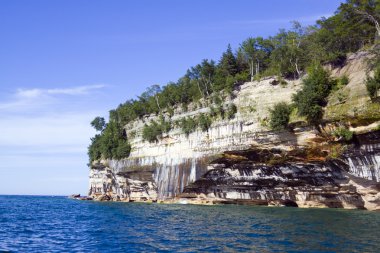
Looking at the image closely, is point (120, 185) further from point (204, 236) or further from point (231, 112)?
point (204, 236)

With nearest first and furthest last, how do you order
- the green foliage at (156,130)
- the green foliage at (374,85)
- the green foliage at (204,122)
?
the green foliage at (374,85) → the green foliage at (204,122) → the green foliage at (156,130)

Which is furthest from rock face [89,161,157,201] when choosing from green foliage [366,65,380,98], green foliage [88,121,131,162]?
green foliage [366,65,380,98]

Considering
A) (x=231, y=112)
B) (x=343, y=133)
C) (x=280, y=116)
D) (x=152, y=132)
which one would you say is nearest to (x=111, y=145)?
(x=152, y=132)

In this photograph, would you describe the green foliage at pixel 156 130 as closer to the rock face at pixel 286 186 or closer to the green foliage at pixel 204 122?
the green foliage at pixel 204 122

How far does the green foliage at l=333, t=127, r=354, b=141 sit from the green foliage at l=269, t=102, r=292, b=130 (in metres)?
5.92

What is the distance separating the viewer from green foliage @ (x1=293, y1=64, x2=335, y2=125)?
41.5 metres

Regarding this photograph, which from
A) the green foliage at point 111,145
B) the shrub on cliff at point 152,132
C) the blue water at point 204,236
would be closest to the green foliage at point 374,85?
the blue water at point 204,236

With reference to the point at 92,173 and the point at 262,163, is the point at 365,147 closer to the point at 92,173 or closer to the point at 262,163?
the point at 262,163

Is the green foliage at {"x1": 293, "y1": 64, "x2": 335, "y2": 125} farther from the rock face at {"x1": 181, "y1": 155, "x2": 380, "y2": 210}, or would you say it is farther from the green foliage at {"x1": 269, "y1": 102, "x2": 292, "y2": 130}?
the rock face at {"x1": 181, "y1": 155, "x2": 380, "y2": 210}

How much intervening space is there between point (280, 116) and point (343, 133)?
7.51m

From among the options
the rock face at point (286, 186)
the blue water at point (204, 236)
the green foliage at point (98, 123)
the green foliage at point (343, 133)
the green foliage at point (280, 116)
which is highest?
the green foliage at point (98, 123)

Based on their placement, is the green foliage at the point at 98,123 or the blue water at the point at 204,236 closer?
the blue water at the point at 204,236

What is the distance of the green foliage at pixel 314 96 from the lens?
41469 mm

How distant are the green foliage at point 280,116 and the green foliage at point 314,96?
1.34 meters
